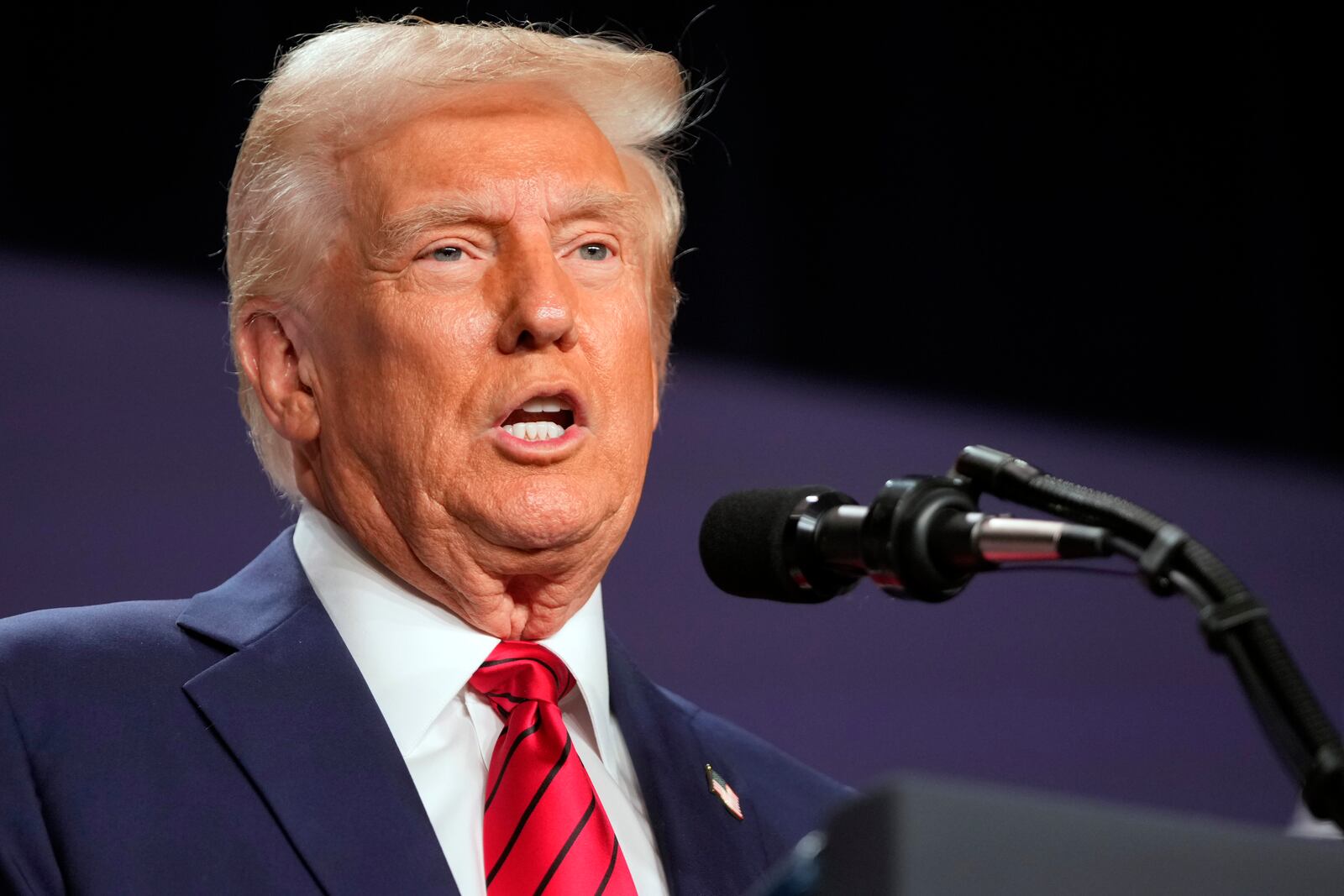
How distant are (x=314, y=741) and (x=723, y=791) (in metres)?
0.57

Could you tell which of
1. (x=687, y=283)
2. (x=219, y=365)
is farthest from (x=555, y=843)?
(x=687, y=283)

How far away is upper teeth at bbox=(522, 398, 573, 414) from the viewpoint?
1842mm

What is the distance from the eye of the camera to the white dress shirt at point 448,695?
1.75 m

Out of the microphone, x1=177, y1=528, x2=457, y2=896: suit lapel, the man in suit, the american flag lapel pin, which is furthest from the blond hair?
the microphone

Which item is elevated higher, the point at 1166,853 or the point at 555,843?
the point at 1166,853

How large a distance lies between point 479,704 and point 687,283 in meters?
1.25

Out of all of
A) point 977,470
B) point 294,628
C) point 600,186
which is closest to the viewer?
point 977,470

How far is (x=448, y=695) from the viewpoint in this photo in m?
1.80

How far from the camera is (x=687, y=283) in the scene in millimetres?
2908

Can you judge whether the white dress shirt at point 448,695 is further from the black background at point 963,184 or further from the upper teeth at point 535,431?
the black background at point 963,184

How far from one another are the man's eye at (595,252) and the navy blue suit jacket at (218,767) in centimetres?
51

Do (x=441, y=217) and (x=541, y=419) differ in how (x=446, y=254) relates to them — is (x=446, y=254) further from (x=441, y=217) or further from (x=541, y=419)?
(x=541, y=419)

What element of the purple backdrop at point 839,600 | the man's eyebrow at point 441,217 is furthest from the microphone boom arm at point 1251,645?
the purple backdrop at point 839,600

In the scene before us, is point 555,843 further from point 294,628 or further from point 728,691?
point 728,691
